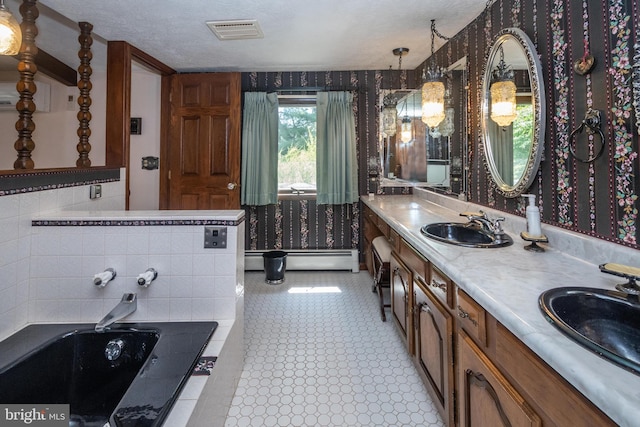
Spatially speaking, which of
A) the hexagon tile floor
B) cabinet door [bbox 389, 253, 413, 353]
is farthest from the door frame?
cabinet door [bbox 389, 253, 413, 353]

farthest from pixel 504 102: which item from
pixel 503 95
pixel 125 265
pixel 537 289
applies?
pixel 125 265

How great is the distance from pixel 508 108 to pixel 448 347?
1.36 meters

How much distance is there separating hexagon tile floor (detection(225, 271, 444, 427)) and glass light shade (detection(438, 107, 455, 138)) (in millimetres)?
1592

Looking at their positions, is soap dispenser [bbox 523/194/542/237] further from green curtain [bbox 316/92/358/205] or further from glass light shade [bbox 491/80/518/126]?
green curtain [bbox 316/92/358/205]

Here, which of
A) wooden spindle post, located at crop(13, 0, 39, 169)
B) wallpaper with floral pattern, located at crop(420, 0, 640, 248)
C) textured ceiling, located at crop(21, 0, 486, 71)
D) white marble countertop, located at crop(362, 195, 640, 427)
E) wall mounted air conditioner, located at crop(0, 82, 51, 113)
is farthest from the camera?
wall mounted air conditioner, located at crop(0, 82, 51, 113)

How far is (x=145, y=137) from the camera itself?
3.71m

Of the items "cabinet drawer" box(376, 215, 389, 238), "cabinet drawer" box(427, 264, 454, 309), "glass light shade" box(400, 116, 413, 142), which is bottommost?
"cabinet drawer" box(427, 264, 454, 309)

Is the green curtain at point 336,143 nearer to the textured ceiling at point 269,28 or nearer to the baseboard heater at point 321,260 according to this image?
the textured ceiling at point 269,28

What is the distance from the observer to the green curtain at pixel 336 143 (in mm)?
3639

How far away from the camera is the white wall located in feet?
12.1

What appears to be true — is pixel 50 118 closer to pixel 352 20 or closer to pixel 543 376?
pixel 352 20

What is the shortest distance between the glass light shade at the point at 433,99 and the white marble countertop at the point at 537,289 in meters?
0.99

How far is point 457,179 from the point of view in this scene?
2650mm

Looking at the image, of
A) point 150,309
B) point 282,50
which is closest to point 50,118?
point 282,50
